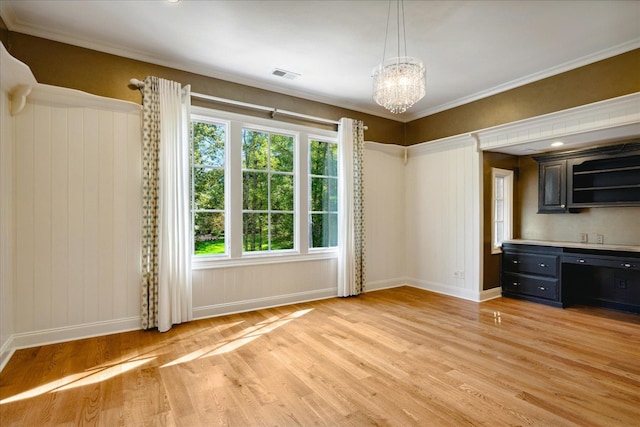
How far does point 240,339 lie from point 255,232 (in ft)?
4.96

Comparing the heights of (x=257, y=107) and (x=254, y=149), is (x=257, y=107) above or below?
above

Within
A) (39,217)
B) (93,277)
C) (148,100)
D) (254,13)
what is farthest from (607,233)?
(39,217)

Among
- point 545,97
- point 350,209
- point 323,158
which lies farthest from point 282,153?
point 545,97

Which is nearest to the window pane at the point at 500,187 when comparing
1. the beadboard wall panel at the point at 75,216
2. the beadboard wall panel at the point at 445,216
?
the beadboard wall panel at the point at 445,216

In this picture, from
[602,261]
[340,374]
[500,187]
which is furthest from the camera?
[500,187]

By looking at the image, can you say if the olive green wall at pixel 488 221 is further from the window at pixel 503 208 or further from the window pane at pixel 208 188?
the window pane at pixel 208 188

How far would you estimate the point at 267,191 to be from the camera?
457cm

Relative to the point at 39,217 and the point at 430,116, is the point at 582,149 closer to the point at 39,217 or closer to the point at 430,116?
the point at 430,116

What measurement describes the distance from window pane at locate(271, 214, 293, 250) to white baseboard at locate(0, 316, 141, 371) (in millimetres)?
1873

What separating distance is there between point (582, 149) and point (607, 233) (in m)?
1.19

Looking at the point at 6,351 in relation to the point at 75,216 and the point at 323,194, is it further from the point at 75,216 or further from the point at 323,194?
the point at 323,194

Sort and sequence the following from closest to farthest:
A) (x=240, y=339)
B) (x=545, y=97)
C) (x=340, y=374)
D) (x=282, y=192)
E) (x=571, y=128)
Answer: (x=340, y=374) → (x=240, y=339) → (x=571, y=128) → (x=545, y=97) → (x=282, y=192)

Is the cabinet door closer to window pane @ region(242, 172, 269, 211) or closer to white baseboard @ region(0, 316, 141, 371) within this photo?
window pane @ region(242, 172, 269, 211)

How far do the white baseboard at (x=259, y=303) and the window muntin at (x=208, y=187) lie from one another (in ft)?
2.24
